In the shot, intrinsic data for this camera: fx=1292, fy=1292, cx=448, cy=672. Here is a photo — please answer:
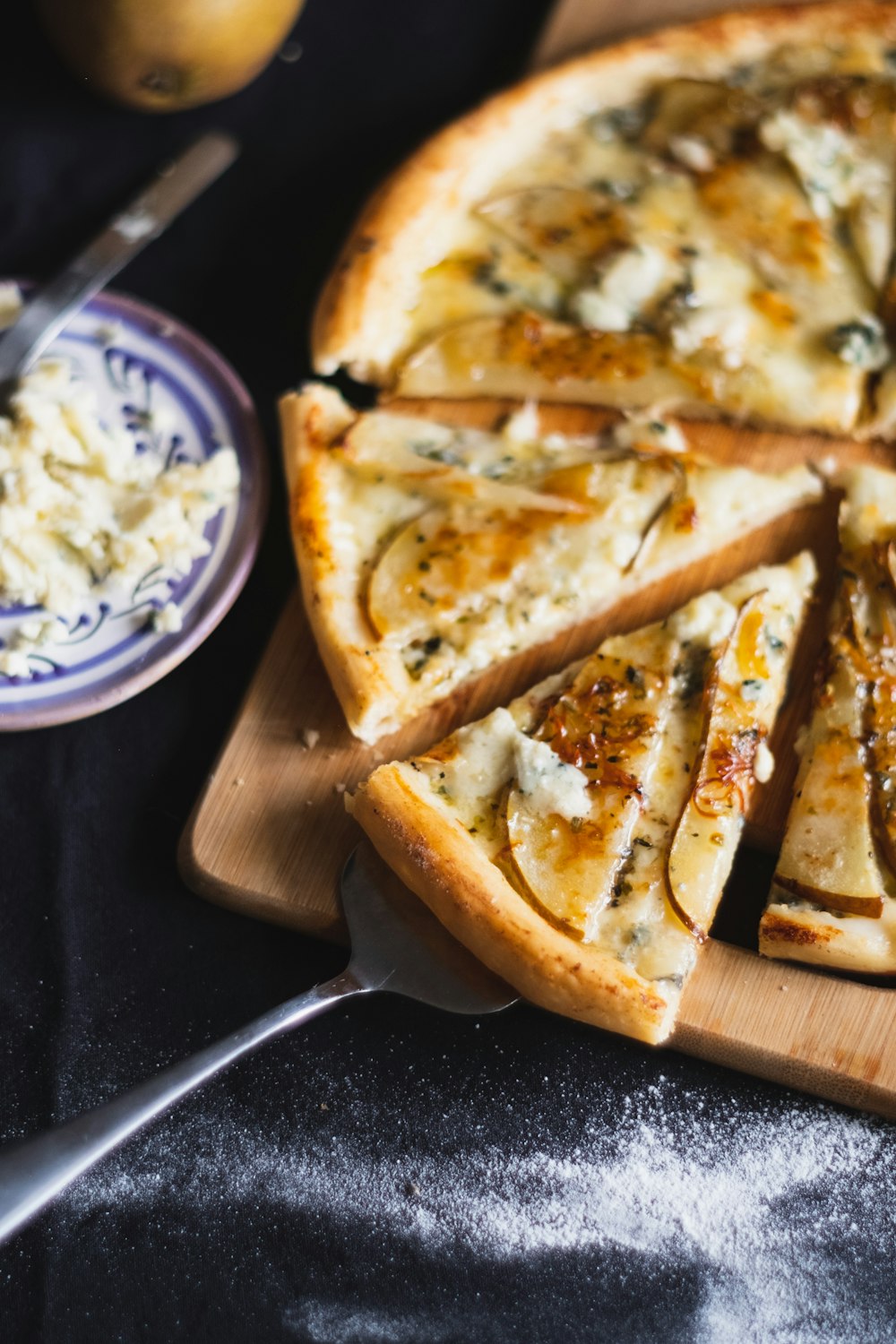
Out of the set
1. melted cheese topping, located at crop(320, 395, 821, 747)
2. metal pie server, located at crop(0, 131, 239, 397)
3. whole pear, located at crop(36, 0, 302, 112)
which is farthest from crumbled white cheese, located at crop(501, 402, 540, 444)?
whole pear, located at crop(36, 0, 302, 112)

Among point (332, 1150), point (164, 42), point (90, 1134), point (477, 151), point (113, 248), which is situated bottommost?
point (332, 1150)

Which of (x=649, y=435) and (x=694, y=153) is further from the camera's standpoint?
(x=694, y=153)

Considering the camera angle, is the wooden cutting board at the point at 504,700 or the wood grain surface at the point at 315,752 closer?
the wooden cutting board at the point at 504,700

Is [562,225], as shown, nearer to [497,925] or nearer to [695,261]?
[695,261]

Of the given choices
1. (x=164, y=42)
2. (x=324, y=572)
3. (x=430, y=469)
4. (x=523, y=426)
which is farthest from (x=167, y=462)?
(x=164, y=42)

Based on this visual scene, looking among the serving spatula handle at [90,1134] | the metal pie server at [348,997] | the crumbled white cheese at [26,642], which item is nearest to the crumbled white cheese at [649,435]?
the metal pie server at [348,997]

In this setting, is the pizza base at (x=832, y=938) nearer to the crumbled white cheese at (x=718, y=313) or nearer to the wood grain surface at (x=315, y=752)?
the wood grain surface at (x=315, y=752)
